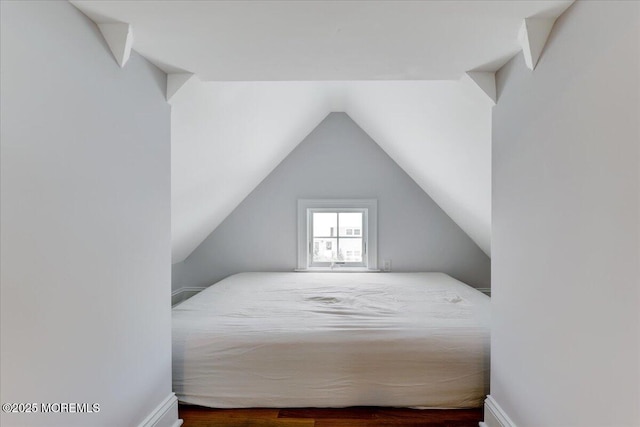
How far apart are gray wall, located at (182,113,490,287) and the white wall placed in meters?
2.26

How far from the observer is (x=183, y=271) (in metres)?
3.76

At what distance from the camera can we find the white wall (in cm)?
84

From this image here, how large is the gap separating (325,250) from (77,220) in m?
2.95

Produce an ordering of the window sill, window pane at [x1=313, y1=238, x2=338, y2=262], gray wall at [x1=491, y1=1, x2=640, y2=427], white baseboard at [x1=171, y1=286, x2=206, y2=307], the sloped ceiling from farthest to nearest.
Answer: window pane at [x1=313, y1=238, x2=338, y2=262]
the window sill
white baseboard at [x1=171, y1=286, x2=206, y2=307]
the sloped ceiling
gray wall at [x1=491, y1=1, x2=640, y2=427]

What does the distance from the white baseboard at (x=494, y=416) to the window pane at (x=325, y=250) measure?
93.1 inches

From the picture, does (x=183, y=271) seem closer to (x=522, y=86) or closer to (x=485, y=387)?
(x=485, y=387)

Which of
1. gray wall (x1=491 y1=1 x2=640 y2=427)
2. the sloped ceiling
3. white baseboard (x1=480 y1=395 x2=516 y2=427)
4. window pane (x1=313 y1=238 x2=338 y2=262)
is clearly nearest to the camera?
gray wall (x1=491 y1=1 x2=640 y2=427)

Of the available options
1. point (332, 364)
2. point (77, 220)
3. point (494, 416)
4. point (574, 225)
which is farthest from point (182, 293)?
point (574, 225)

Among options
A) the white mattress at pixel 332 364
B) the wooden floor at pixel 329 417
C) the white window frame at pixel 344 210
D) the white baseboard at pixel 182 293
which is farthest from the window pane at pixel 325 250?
the wooden floor at pixel 329 417

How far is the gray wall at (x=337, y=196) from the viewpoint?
146 inches

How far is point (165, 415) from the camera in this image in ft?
5.07

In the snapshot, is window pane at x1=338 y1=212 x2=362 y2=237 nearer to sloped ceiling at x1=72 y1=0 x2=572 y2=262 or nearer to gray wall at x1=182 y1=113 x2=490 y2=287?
gray wall at x1=182 y1=113 x2=490 y2=287

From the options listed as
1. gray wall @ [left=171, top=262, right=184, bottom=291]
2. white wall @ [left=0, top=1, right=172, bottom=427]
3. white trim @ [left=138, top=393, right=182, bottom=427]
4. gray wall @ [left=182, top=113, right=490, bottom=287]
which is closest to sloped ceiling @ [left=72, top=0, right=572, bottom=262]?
white wall @ [left=0, top=1, right=172, bottom=427]

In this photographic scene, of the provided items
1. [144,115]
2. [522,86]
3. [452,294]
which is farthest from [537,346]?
[144,115]
